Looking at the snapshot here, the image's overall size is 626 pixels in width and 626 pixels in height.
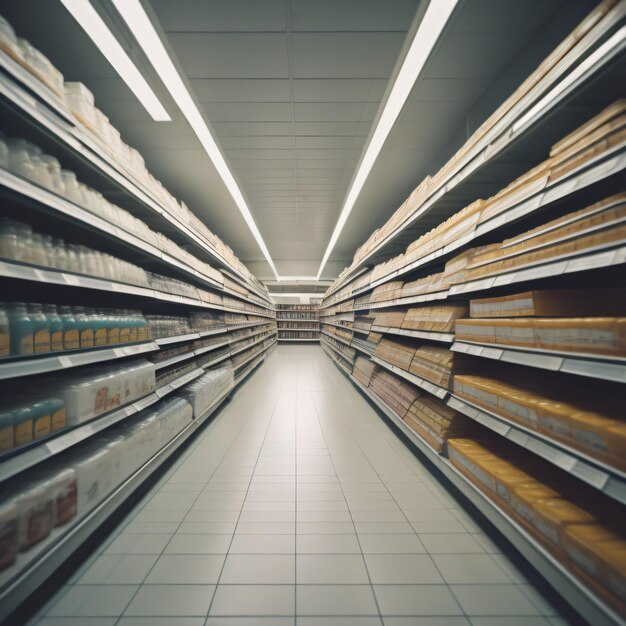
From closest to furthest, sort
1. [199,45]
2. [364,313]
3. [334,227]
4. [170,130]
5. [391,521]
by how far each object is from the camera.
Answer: [391,521] → [199,45] → [170,130] → [364,313] → [334,227]

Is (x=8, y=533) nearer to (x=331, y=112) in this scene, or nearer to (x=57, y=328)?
(x=57, y=328)

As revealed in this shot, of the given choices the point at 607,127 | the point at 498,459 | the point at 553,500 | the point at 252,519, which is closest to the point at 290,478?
the point at 252,519

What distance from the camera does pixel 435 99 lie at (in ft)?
8.53

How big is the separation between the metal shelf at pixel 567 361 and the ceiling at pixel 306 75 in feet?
7.08

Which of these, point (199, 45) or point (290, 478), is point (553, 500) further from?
point (199, 45)

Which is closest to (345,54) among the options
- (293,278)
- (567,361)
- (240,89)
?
(240,89)

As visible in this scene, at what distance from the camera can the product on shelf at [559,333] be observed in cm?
95

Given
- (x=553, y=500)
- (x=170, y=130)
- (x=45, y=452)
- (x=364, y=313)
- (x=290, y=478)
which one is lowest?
(x=290, y=478)

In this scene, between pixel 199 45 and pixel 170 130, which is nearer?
pixel 199 45

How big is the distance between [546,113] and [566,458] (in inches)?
55.5

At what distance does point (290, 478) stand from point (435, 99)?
3.55 meters

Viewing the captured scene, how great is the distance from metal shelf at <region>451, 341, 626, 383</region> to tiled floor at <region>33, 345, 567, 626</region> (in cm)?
102

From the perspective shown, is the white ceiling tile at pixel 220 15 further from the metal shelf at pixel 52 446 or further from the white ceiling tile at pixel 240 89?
the metal shelf at pixel 52 446

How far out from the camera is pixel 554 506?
1115 mm
